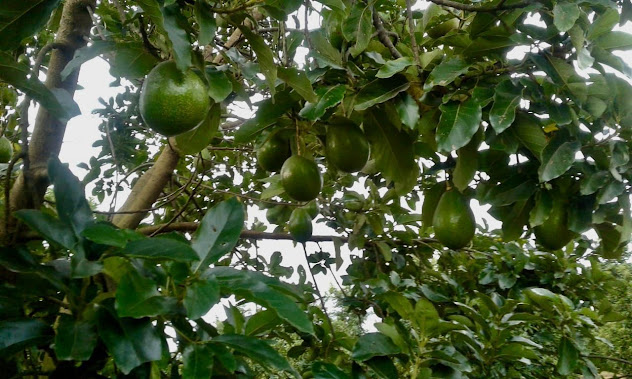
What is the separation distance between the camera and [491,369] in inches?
58.1

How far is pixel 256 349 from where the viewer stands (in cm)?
68

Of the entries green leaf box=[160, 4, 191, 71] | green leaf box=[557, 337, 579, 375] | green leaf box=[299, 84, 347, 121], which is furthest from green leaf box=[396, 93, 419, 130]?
green leaf box=[557, 337, 579, 375]

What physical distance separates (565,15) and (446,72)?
0.78 ft

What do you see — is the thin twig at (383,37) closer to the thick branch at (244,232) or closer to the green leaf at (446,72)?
the green leaf at (446,72)

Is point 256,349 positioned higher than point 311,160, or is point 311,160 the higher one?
point 311,160

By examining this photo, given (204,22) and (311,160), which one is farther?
(311,160)

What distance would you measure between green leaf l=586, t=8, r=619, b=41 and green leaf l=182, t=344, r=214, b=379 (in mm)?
962

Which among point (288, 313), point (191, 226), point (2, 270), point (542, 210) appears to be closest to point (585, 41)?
point (542, 210)

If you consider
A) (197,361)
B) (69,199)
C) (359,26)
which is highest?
(359,26)

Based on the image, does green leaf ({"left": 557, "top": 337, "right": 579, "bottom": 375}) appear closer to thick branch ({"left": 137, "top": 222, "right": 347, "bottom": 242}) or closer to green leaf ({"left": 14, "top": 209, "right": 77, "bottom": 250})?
thick branch ({"left": 137, "top": 222, "right": 347, "bottom": 242})

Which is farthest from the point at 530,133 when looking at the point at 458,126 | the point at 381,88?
the point at 381,88

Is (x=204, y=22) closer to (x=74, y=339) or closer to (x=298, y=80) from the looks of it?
(x=298, y=80)

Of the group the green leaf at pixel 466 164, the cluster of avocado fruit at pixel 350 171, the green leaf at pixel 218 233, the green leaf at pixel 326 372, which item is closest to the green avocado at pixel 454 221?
the cluster of avocado fruit at pixel 350 171

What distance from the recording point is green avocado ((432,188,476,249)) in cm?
139
